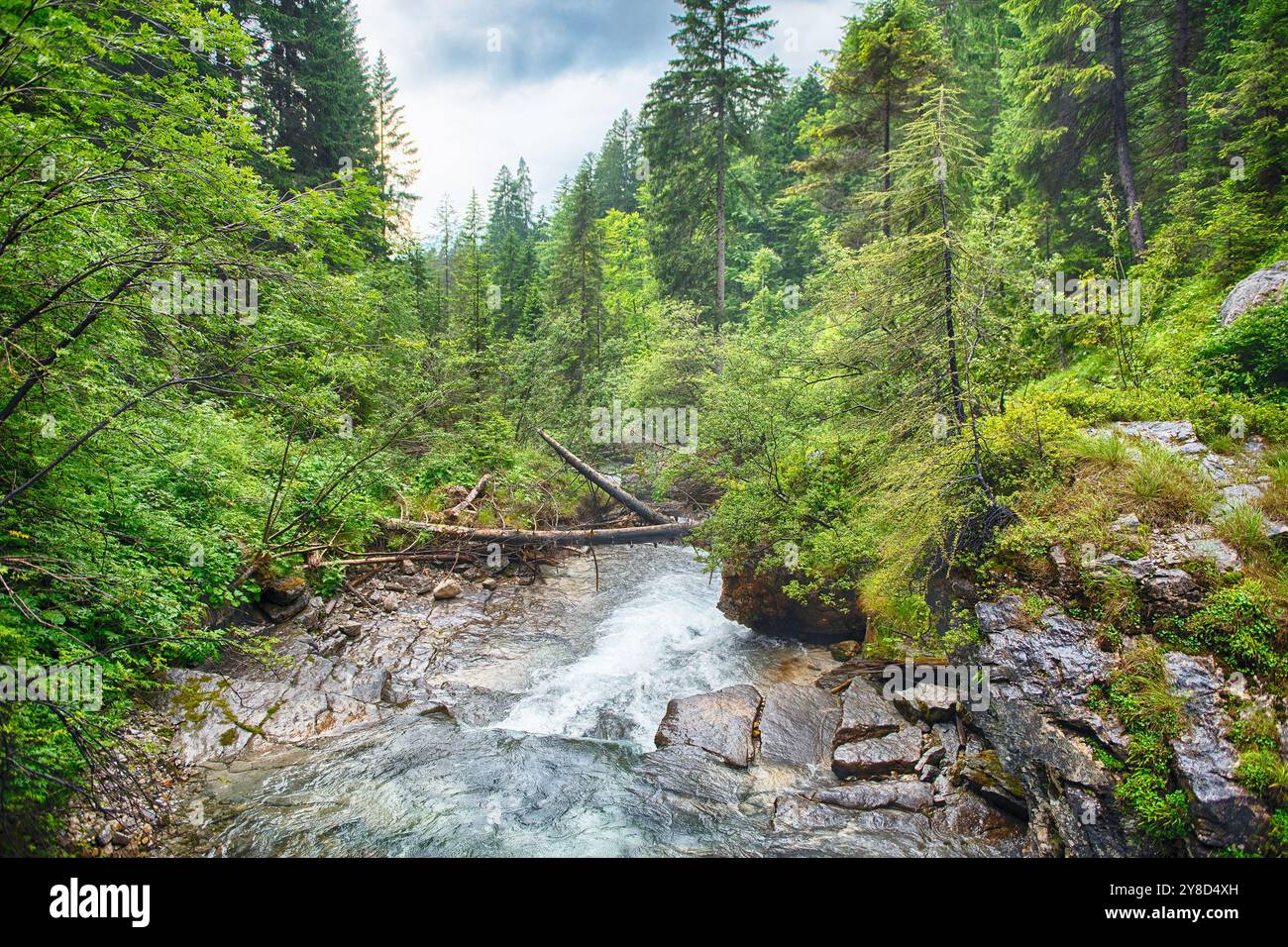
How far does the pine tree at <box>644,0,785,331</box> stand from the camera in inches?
812

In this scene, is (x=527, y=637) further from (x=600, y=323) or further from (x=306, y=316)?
(x=600, y=323)

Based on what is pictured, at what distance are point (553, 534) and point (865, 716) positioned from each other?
8.92 meters

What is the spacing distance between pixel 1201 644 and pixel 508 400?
18246 millimetres

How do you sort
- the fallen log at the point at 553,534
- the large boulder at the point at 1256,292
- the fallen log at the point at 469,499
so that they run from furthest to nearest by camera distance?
the fallen log at the point at 469,499 → the fallen log at the point at 553,534 → the large boulder at the point at 1256,292

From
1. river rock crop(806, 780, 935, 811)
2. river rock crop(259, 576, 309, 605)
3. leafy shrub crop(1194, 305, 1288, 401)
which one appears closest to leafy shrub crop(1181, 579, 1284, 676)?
river rock crop(806, 780, 935, 811)

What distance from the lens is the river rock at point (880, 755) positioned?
6.82m

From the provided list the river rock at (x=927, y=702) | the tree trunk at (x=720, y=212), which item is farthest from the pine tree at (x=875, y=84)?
the river rock at (x=927, y=702)

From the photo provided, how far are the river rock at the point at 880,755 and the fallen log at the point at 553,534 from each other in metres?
8.36

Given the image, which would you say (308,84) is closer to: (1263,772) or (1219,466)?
(1219,466)

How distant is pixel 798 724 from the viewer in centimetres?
802

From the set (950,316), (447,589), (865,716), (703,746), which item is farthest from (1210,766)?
(447,589)

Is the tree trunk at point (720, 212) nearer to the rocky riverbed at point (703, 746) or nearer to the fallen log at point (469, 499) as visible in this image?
the fallen log at point (469, 499)

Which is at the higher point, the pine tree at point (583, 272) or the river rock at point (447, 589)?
the pine tree at point (583, 272)

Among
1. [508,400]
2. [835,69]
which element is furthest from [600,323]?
[835,69]
